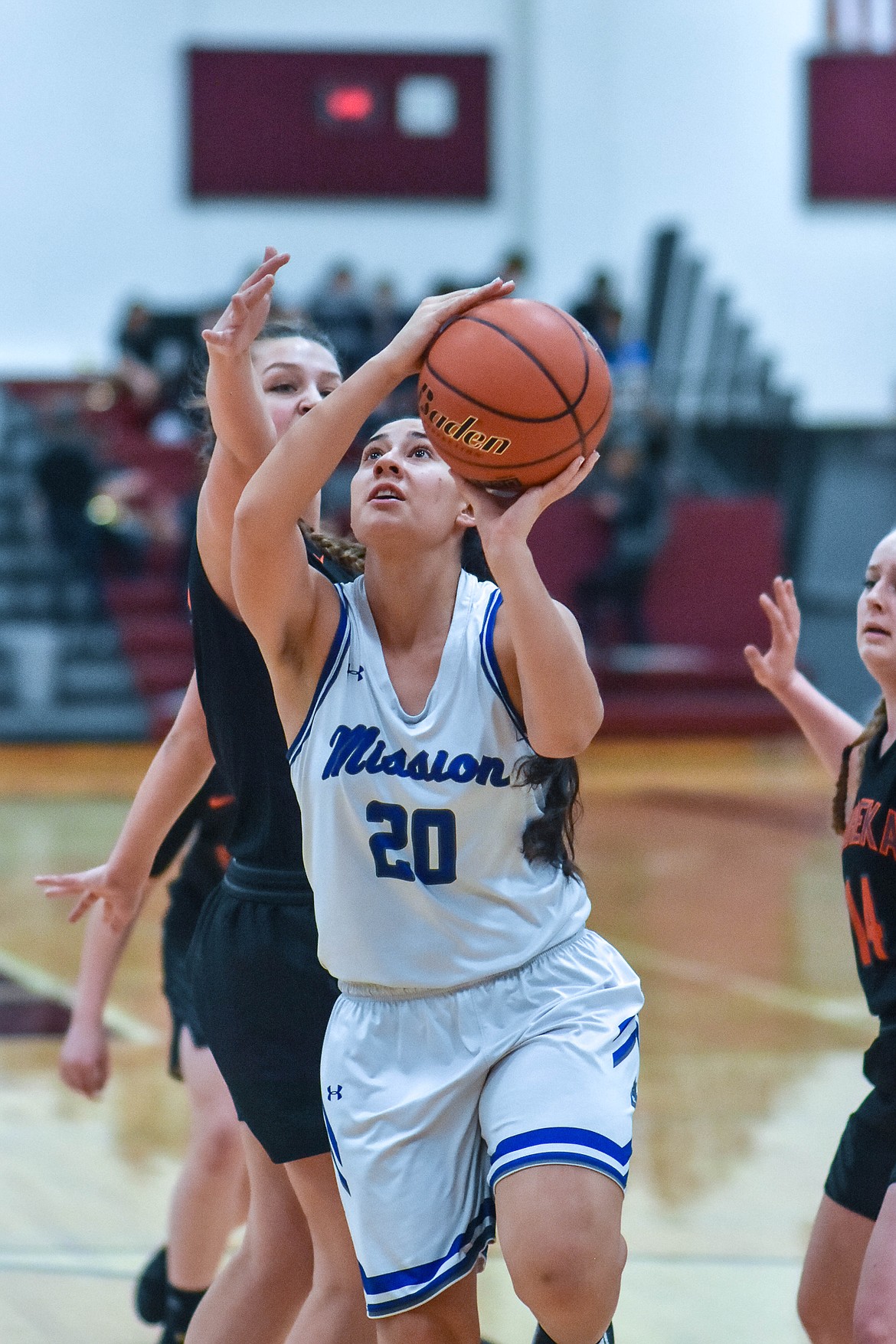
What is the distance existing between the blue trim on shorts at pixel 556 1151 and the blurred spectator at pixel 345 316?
13.7 m

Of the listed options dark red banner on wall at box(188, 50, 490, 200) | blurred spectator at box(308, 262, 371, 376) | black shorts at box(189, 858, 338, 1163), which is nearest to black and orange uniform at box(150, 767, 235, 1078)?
black shorts at box(189, 858, 338, 1163)

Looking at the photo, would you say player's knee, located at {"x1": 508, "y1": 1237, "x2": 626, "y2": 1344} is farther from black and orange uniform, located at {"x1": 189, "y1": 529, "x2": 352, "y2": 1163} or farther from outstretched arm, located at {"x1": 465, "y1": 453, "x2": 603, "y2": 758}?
outstretched arm, located at {"x1": 465, "y1": 453, "x2": 603, "y2": 758}

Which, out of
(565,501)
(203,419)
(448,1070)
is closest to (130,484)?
(565,501)

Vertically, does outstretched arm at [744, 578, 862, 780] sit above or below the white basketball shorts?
above

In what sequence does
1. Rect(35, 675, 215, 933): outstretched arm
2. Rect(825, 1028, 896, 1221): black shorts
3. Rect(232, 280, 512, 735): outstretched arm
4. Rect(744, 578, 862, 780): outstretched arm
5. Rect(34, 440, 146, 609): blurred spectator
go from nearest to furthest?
Rect(232, 280, 512, 735): outstretched arm, Rect(825, 1028, 896, 1221): black shorts, Rect(35, 675, 215, 933): outstretched arm, Rect(744, 578, 862, 780): outstretched arm, Rect(34, 440, 146, 609): blurred spectator

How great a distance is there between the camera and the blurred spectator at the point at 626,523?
15.1 m

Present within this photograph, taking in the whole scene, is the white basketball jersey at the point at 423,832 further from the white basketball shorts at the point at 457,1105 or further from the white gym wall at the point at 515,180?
the white gym wall at the point at 515,180

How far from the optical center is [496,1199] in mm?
2414

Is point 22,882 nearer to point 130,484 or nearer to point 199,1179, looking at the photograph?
point 199,1179

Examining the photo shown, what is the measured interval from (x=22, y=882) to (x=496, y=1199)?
680 centimetres

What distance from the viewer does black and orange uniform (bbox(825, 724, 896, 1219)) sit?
283 cm

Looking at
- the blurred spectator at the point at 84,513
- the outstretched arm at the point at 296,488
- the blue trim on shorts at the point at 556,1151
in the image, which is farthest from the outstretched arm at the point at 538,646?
the blurred spectator at the point at 84,513

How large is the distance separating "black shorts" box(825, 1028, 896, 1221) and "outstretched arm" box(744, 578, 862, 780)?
58cm

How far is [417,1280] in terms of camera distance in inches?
96.0
